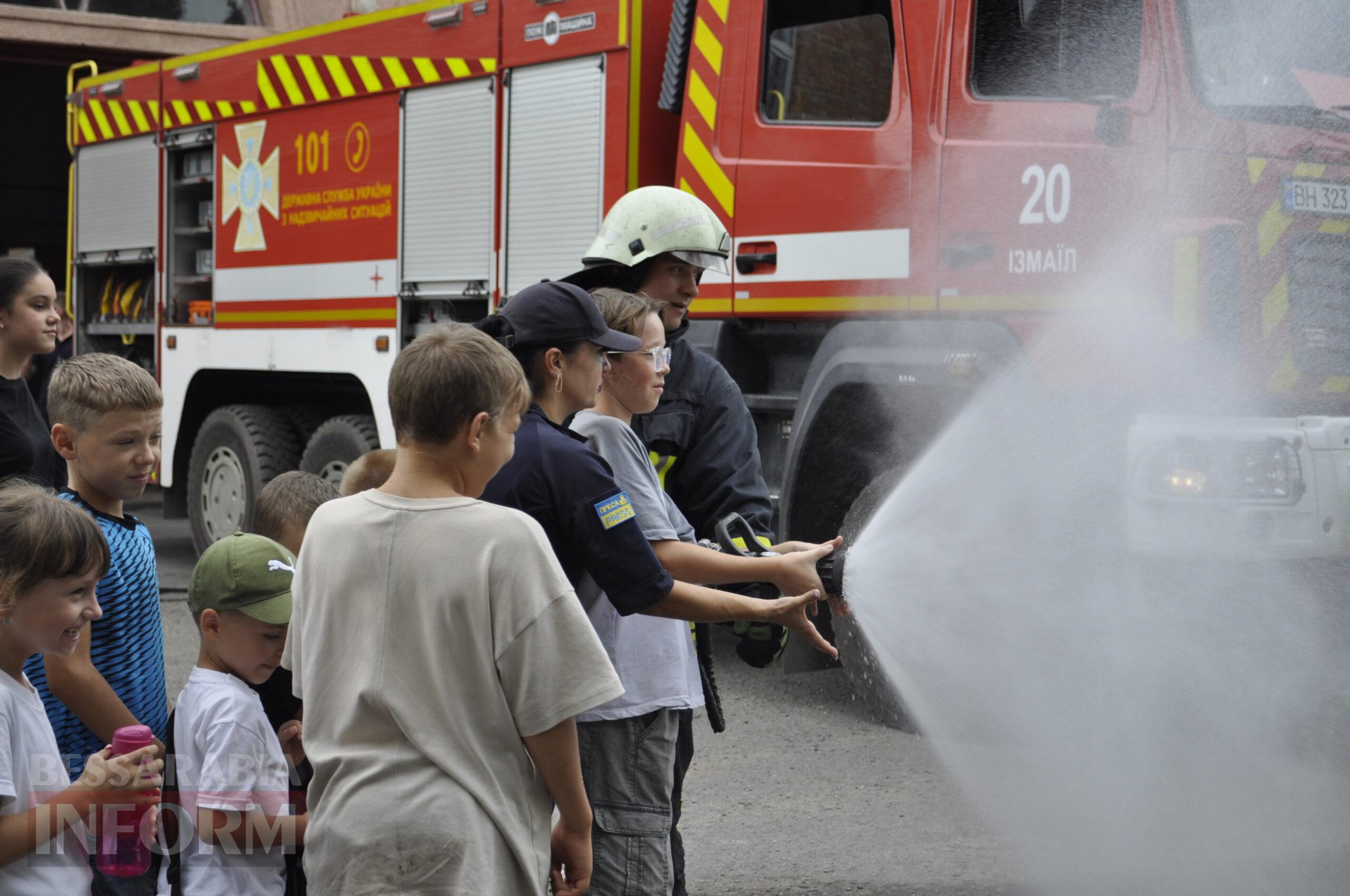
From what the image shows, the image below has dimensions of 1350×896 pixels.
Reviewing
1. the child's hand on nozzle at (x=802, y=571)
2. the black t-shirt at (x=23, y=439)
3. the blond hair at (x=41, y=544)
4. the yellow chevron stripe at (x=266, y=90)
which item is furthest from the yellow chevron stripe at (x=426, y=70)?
the blond hair at (x=41, y=544)

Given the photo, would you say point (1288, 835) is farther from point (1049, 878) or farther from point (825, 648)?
point (825, 648)

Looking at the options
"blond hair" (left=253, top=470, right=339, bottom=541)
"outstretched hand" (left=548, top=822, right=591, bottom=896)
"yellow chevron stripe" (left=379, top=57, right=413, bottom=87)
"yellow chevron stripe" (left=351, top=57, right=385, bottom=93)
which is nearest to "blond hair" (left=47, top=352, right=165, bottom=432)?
"blond hair" (left=253, top=470, right=339, bottom=541)

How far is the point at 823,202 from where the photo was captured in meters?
5.46

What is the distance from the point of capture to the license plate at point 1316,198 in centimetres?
440

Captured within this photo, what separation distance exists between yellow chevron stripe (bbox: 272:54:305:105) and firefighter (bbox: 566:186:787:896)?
15.7ft

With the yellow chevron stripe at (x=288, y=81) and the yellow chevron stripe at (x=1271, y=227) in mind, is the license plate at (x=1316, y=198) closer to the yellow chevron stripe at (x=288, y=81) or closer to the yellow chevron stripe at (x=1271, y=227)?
the yellow chevron stripe at (x=1271, y=227)

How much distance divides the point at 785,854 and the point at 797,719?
5.11 feet

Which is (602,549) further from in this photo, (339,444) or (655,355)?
(339,444)

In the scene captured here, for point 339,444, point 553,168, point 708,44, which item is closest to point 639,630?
point 708,44

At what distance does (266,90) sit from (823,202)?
13.2 feet

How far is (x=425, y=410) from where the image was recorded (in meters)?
Answer: 2.14

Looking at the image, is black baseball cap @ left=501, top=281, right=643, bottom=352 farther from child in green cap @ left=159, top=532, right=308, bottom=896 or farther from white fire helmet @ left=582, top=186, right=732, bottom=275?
white fire helmet @ left=582, top=186, right=732, bottom=275

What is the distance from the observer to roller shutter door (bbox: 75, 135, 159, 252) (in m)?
9.20

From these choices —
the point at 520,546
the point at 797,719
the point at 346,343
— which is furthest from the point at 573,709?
the point at 346,343
